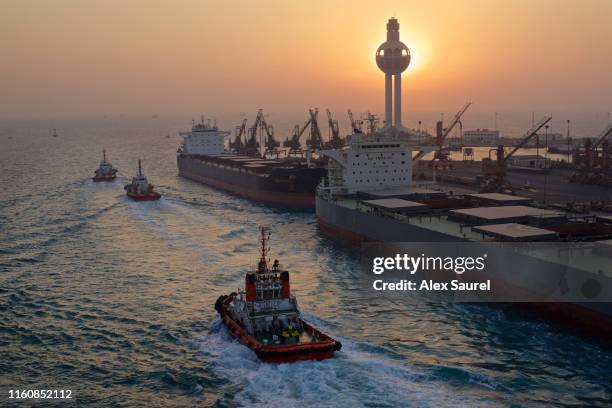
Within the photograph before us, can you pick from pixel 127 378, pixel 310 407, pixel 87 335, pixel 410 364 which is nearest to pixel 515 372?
pixel 410 364

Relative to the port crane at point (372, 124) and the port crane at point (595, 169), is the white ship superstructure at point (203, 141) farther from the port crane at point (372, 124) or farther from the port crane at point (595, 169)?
the port crane at point (595, 169)

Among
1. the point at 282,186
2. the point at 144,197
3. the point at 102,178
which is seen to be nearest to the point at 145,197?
the point at 144,197

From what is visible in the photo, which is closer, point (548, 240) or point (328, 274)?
point (548, 240)

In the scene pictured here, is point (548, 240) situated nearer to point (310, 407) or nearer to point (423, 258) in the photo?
point (423, 258)

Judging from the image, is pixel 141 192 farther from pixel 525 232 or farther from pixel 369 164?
pixel 525 232

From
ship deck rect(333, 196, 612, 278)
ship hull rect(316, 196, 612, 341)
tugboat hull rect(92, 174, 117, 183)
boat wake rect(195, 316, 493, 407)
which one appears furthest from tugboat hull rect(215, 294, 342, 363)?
tugboat hull rect(92, 174, 117, 183)

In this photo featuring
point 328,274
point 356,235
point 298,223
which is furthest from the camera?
point 298,223
